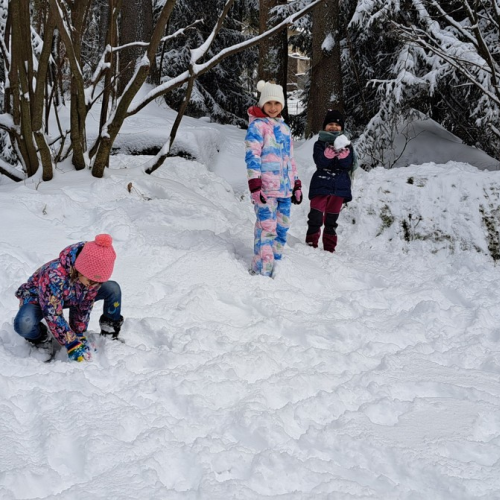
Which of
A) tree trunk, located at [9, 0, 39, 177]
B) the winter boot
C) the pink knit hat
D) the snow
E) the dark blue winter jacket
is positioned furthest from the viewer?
the dark blue winter jacket

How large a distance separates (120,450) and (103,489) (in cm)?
26

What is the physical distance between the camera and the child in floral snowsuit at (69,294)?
2.96 m

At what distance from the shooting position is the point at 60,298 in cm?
304

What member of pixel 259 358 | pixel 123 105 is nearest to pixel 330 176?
pixel 123 105

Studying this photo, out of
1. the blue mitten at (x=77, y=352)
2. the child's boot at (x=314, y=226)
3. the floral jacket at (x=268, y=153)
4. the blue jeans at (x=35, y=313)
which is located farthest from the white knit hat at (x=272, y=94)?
the blue mitten at (x=77, y=352)

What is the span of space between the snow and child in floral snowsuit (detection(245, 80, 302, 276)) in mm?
257

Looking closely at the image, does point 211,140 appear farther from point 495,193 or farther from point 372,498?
point 372,498

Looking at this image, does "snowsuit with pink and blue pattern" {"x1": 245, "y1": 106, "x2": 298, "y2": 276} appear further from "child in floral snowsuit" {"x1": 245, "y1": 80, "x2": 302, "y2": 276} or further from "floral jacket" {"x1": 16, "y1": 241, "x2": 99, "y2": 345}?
"floral jacket" {"x1": 16, "y1": 241, "x2": 99, "y2": 345}

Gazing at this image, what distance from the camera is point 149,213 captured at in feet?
17.4

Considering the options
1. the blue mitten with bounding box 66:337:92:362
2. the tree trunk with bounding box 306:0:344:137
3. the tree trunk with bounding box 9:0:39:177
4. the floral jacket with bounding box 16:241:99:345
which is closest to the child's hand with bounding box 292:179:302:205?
the floral jacket with bounding box 16:241:99:345

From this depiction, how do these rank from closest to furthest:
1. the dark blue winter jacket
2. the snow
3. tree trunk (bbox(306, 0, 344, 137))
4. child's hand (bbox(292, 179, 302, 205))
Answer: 1. the snow
2. child's hand (bbox(292, 179, 302, 205))
3. the dark blue winter jacket
4. tree trunk (bbox(306, 0, 344, 137))

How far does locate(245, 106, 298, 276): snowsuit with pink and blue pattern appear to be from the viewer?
4.68 meters

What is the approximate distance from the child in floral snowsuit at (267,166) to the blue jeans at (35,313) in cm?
168

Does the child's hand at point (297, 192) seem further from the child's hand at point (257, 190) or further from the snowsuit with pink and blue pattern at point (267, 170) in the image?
the child's hand at point (257, 190)
